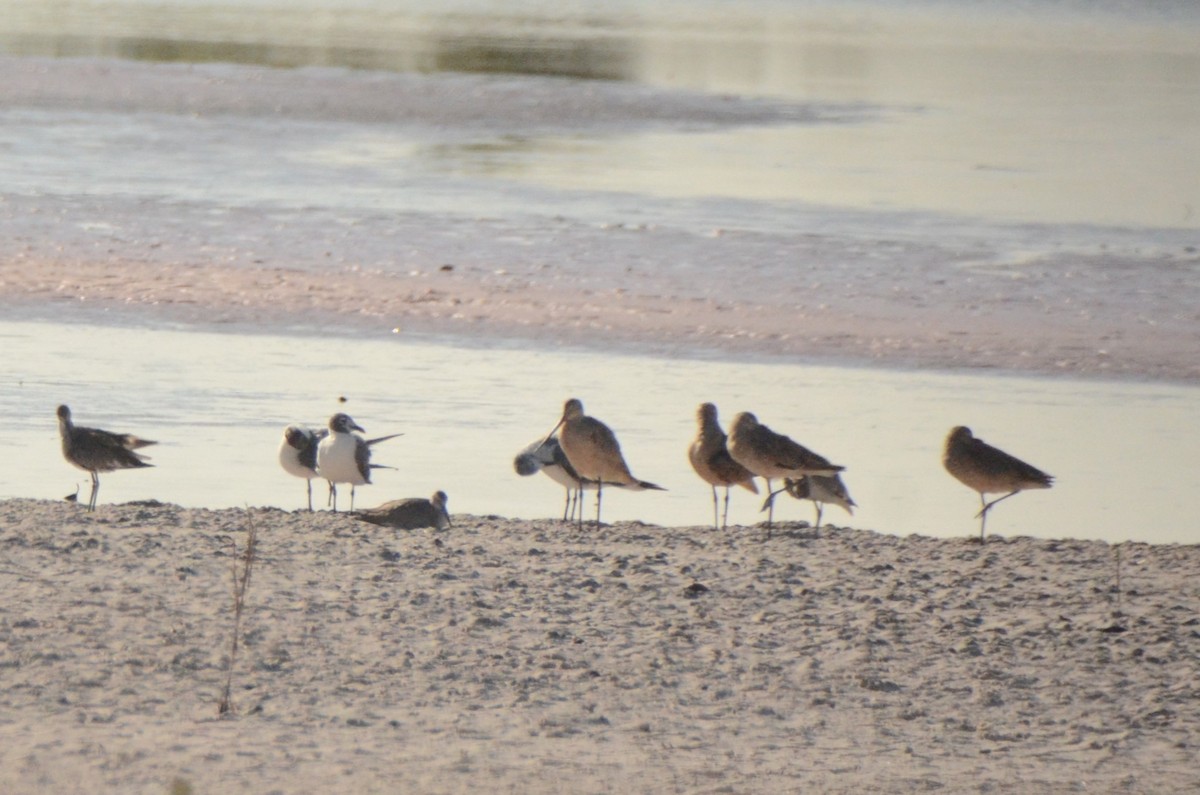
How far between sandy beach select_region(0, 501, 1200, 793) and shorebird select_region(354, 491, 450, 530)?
12 cm

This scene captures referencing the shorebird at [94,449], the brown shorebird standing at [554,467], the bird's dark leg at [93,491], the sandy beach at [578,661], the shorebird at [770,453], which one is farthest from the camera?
the brown shorebird standing at [554,467]

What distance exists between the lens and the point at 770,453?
933 centimetres

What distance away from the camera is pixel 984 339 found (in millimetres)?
14516

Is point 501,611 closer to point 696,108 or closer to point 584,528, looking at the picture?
point 584,528

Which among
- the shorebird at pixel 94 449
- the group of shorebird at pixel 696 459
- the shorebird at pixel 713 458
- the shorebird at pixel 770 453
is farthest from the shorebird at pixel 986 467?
the shorebird at pixel 94 449

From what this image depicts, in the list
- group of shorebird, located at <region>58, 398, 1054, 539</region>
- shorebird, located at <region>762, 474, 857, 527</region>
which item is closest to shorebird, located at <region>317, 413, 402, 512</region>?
group of shorebird, located at <region>58, 398, 1054, 539</region>

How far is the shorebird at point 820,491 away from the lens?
9.56 m

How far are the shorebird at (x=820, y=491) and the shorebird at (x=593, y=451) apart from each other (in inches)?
29.6

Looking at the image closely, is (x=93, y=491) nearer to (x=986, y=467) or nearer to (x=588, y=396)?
(x=588, y=396)

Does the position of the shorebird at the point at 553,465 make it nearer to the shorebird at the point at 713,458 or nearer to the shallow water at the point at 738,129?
the shorebird at the point at 713,458

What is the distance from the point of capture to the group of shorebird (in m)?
9.38

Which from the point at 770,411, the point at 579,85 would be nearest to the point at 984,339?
the point at 770,411

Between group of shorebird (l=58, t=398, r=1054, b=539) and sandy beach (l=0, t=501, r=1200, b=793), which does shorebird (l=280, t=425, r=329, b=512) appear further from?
sandy beach (l=0, t=501, r=1200, b=793)

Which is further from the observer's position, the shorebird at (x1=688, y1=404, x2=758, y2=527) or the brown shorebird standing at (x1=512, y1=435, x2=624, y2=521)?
the brown shorebird standing at (x1=512, y1=435, x2=624, y2=521)
